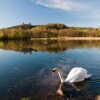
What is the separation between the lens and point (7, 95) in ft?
66.4

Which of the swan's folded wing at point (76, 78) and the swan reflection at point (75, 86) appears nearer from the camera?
the swan reflection at point (75, 86)

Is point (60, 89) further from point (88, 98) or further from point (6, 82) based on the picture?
point (6, 82)

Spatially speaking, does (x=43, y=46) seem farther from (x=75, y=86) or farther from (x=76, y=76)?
(x=75, y=86)

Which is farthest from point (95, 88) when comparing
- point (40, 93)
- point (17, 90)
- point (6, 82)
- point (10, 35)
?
point (10, 35)

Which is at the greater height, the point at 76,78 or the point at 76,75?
the point at 76,75

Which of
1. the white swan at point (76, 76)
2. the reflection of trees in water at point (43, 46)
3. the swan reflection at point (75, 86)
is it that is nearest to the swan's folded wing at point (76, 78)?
the white swan at point (76, 76)

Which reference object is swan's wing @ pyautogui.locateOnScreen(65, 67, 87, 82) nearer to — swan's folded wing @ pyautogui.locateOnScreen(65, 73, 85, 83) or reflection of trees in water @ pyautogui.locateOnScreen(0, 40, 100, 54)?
swan's folded wing @ pyautogui.locateOnScreen(65, 73, 85, 83)

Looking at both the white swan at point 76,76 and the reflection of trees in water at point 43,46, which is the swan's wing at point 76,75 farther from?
the reflection of trees in water at point 43,46

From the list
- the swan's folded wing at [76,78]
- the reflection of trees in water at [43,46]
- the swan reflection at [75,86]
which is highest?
the swan's folded wing at [76,78]

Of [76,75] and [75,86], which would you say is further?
[76,75]

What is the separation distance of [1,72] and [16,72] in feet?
6.82

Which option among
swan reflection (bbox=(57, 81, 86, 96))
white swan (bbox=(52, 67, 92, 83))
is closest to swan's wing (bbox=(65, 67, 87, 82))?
white swan (bbox=(52, 67, 92, 83))

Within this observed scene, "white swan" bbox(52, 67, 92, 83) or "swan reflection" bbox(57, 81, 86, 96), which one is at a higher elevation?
"white swan" bbox(52, 67, 92, 83)

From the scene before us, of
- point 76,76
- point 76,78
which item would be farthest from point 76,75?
point 76,78
